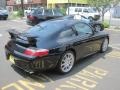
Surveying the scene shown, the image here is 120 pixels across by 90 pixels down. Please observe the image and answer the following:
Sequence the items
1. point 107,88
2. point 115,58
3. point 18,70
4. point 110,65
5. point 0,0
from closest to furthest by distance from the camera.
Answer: point 107,88
point 18,70
point 110,65
point 115,58
point 0,0

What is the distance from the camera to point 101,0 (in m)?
18.2

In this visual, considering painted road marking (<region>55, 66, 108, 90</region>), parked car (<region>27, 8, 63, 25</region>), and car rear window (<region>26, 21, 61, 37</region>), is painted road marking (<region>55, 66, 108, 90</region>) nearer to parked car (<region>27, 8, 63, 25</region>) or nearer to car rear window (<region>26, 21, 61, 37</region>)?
car rear window (<region>26, 21, 61, 37</region>)

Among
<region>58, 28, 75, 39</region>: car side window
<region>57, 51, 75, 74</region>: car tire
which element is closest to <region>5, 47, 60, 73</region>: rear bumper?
<region>57, 51, 75, 74</region>: car tire

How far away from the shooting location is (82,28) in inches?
281

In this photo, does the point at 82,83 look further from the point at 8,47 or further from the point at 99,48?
the point at 99,48

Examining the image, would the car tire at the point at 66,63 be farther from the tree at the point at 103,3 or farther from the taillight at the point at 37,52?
the tree at the point at 103,3

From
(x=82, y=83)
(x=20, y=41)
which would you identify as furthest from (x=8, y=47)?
(x=82, y=83)

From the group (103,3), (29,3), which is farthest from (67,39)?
(29,3)

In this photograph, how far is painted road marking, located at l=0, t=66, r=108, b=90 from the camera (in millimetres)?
5301

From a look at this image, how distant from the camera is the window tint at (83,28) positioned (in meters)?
6.92

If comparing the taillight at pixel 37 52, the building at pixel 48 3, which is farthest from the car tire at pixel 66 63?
the building at pixel 48 3

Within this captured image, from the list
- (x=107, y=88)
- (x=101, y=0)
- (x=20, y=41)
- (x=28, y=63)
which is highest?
(x=101, y=0)

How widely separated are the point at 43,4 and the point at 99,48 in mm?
45627

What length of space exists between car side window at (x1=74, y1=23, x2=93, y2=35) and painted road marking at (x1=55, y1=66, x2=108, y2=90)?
108 centimetres
